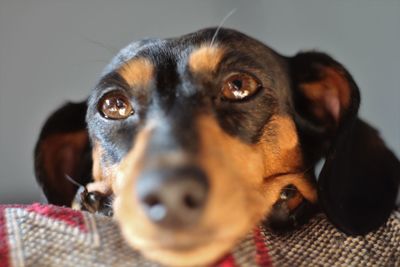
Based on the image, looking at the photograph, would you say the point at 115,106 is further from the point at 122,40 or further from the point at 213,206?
the point at 122,40

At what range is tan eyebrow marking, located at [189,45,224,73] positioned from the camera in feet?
4.62

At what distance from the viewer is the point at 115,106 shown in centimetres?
150

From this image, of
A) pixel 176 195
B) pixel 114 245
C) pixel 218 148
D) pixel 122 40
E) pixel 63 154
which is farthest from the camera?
pixel 122 40

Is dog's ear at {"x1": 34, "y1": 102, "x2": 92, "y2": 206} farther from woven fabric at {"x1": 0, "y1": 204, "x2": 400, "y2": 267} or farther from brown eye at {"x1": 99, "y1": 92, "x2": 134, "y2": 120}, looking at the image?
woven fabric at {"x1": 0, "y1": 204, "x2": 400, "y2": 267}

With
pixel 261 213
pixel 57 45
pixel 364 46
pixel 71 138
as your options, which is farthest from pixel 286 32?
pixel 261 213

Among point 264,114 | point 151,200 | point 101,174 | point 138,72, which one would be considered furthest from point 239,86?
point 151,200

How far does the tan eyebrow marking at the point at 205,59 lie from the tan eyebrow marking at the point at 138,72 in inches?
4.2

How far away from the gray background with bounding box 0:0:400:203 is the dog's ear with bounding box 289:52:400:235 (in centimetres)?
124

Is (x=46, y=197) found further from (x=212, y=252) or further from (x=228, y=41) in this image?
(x=212, y=252)

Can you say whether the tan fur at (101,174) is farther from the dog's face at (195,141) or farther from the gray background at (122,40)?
the gray background at (122,40)

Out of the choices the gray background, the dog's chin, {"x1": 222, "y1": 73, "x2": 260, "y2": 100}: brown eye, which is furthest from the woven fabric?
the gray background

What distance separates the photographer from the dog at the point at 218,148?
0.92 m

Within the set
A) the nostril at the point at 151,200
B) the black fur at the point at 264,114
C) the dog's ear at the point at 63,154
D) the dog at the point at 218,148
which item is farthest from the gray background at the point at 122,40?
the nostril at the point at 151,200

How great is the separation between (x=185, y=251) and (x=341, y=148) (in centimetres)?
61
